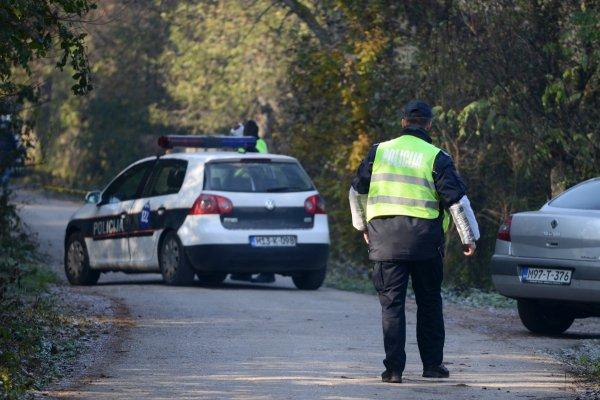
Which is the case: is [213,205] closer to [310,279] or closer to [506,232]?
[310,279]

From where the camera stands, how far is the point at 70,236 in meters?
19.5

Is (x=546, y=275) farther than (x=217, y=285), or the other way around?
(x=217, y=285)

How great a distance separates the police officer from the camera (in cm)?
973

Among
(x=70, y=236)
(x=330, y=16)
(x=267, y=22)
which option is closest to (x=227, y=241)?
(x=70, y=236)

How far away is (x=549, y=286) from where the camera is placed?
1298cm

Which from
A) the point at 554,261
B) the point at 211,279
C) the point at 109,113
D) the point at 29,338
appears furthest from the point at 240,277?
the point at 109,113

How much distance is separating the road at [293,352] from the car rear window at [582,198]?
1144 millimetres

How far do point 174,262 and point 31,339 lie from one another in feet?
21.3

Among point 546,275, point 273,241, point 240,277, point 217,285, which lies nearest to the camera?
point 546,275

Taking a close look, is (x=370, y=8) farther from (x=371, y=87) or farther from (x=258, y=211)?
(x=258, y=211)

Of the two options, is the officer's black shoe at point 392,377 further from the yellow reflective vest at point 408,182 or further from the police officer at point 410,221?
the yellow reflective vest at point 408,182

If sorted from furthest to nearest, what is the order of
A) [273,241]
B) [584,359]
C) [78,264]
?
1. [78,264]
2. [273,241]
3. [584,359]

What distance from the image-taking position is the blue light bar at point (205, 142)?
Answer: 59.4 ft

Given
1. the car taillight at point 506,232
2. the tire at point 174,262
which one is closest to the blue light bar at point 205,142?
the tire at point 174,262
